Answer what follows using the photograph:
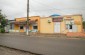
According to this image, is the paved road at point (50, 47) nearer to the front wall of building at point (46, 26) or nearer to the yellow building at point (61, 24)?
the yellow building at point (61, 24)

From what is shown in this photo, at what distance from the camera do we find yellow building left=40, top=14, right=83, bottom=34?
40.3 meters

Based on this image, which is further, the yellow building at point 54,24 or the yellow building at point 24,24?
the yellow building at point 24,24

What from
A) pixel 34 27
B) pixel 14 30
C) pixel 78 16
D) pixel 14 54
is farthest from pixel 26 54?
pixel 14 30

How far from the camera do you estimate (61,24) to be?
42.6 meters

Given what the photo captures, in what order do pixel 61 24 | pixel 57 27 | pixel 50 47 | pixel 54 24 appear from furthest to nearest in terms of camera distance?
pixel 54 24 < pixel 57 27 < pixel 61 24 < pixel 50 47

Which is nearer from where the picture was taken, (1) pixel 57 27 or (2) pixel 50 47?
(2) pixel 50 47

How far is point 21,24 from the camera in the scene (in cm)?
5094

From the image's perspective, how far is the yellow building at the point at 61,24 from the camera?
40312 millimetres

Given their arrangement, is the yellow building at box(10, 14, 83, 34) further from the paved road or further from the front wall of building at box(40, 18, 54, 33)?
the paved road

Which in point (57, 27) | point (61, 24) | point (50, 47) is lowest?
point (50, 47)

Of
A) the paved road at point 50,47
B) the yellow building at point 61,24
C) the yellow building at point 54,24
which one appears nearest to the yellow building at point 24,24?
the yellow building at point 54,24

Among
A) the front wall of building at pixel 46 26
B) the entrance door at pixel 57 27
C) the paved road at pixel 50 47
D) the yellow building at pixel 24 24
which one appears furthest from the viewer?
the yellow building at pixel 24 24

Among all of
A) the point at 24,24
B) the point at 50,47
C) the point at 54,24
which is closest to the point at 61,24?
the point at 54,24

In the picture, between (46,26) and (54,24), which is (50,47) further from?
(46,26)
